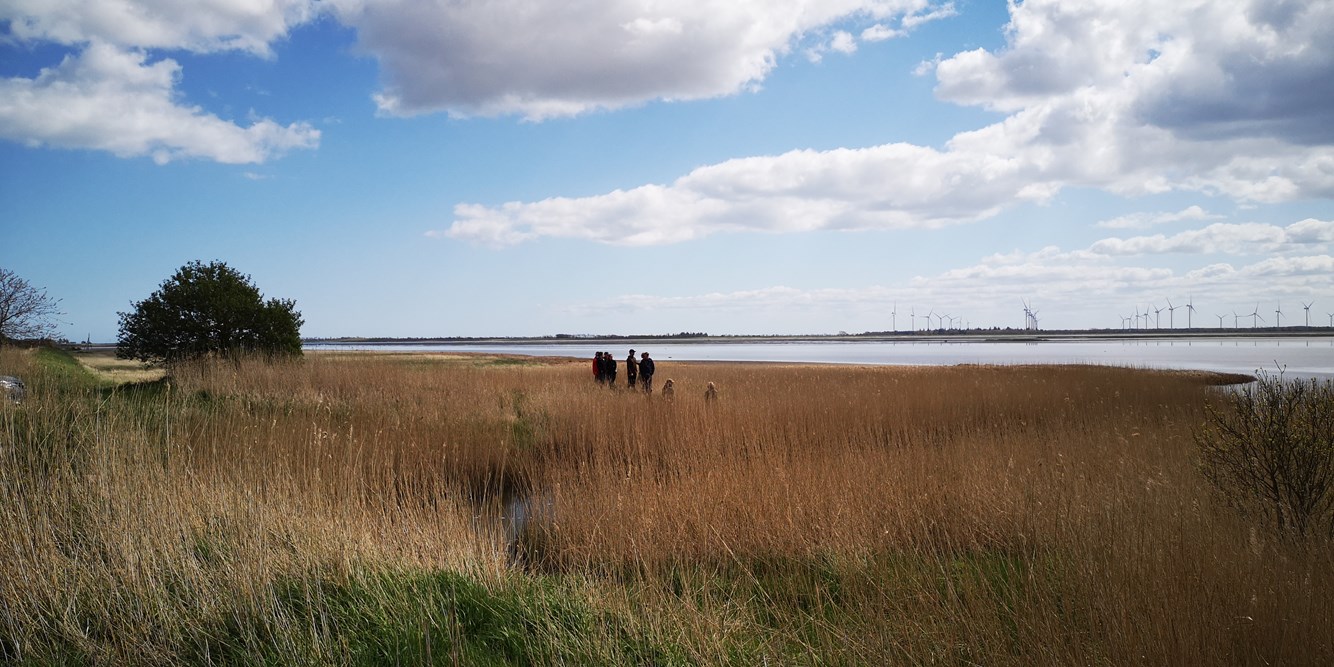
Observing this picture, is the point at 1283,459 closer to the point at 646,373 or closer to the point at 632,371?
the point at 646,373

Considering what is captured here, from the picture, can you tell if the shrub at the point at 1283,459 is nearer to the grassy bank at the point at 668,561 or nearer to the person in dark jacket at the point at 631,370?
the grassy bank at the point at 668,561

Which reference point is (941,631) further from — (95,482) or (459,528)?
(95,482)

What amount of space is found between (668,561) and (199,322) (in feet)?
73.0

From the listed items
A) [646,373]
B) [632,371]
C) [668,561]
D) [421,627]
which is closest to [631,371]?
[632,371]

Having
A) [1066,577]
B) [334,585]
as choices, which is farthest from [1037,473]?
[334,585]

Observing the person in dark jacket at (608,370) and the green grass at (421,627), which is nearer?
the green grass at (421,627)

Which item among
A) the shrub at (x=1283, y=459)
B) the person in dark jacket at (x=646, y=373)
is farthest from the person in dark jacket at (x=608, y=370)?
the shrub at (x=1283, y=459)

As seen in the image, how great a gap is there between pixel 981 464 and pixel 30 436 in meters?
9.74

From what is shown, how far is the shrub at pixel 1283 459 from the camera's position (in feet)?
20.2

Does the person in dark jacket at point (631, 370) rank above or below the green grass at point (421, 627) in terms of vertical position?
above

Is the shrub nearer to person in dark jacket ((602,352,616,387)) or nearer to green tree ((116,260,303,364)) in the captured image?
person in dark jacket ((602,352,616,387))

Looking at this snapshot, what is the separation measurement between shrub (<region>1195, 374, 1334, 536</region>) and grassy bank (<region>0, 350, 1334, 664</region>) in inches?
13.6

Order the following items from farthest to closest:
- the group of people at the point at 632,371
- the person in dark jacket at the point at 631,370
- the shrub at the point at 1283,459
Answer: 1. the person in dark jacket at the point at 631,370
2. the group of people at the point at 632,371
3. the shrub at the point at 1283,459

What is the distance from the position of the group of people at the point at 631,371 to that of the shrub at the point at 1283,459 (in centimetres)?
1141
